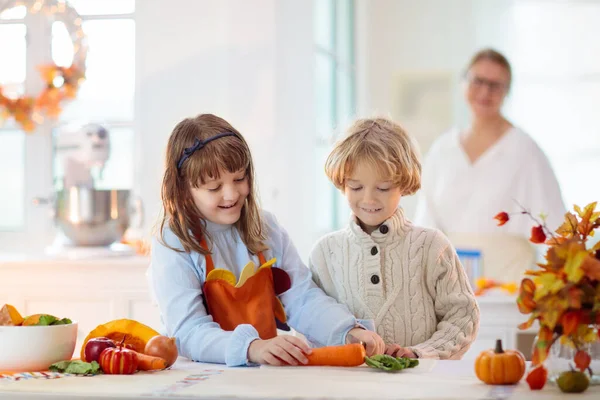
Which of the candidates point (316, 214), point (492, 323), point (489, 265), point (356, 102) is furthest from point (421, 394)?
point (356, 102)

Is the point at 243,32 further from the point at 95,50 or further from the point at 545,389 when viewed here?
the point at 545,389

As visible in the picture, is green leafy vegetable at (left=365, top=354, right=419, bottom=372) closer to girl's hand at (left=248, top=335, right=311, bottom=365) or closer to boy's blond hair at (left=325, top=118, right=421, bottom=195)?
girl's hand at (left=248, top=335, right=311, bottom=365)

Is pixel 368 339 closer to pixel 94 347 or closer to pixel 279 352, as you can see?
pixel 279 352

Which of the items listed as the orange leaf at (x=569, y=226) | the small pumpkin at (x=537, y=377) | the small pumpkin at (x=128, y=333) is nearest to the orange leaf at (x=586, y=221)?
the orange leaf at (x=569, y=226)

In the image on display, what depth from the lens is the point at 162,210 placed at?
6.64ft

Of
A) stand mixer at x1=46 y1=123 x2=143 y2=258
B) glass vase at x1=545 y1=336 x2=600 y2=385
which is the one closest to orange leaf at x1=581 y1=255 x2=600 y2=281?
glass vase at x1=545 y1=336 x2=600 y2=385

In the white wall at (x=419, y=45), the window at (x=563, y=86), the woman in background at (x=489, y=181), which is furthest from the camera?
the white wall at (x=419, y=45)

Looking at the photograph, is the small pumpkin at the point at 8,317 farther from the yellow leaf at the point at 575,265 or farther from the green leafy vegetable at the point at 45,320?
the yellow leaf at the point at 575,265

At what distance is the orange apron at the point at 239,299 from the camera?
6.28 feet

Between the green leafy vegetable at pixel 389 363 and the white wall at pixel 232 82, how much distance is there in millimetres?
2274

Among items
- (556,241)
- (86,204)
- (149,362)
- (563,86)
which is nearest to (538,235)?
(556,241)

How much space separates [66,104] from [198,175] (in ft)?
8.33

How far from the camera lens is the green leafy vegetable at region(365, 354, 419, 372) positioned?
1.65 meters

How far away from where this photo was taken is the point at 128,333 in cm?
176
